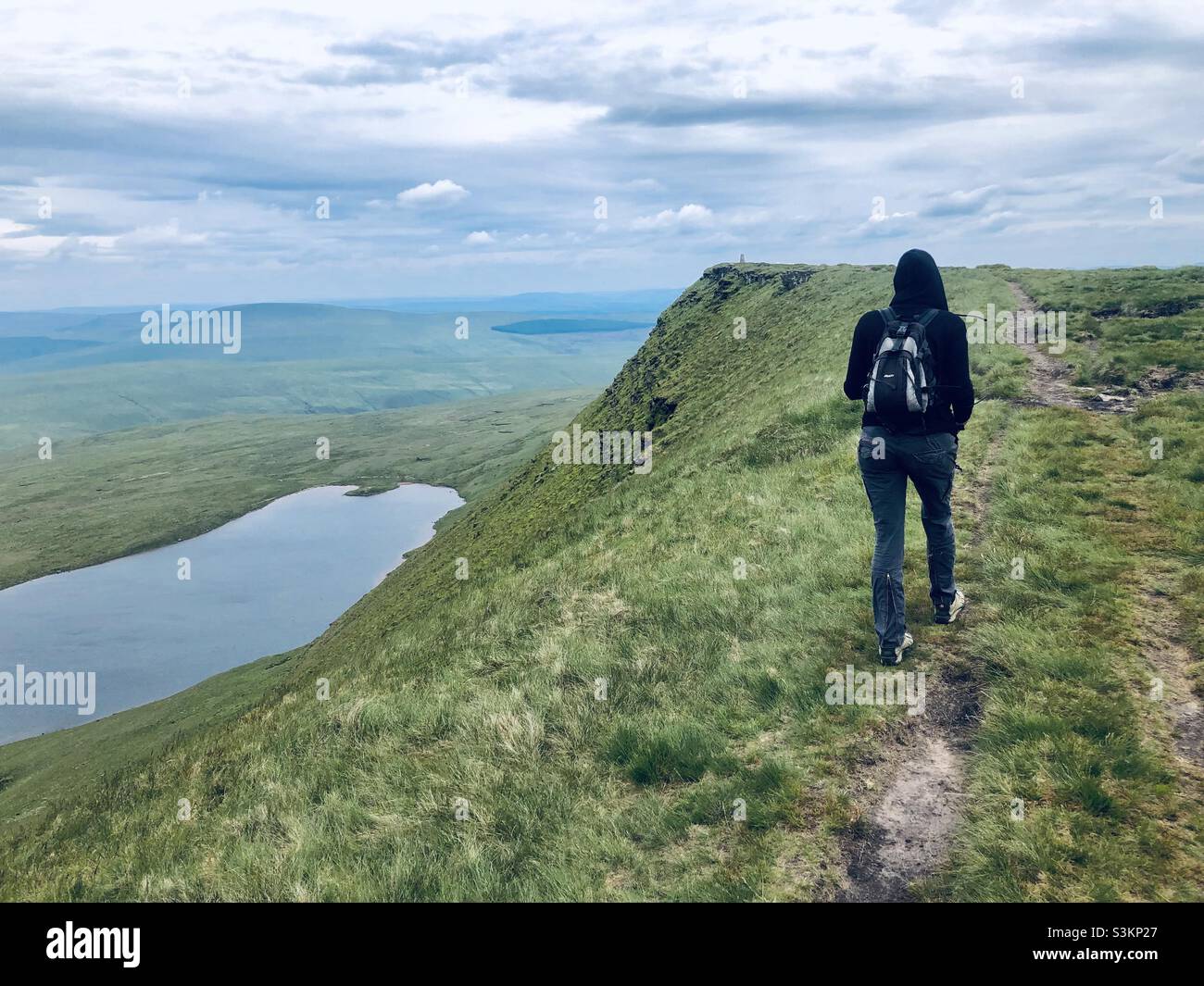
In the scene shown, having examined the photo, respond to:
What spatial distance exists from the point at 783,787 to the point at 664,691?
96.5 inches

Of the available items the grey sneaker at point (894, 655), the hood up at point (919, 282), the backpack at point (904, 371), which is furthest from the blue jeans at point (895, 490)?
the hood up at point (919, 282)

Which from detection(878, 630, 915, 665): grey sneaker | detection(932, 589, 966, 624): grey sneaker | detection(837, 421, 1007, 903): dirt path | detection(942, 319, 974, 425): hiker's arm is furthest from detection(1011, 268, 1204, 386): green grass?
detection(837, 421, 1007, 903): dirt path

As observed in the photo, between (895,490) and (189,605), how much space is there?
147m

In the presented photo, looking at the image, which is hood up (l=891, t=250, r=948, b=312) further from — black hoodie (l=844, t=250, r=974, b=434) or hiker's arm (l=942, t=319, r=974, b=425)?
hiker's arm (l=942, t=319, r=974, b=425)

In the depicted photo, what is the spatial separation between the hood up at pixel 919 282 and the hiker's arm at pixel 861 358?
0.44 m

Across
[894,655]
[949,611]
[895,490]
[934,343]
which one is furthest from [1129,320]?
[894,655]

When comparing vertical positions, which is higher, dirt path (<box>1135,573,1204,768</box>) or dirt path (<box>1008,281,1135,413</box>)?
dirt path (<box>1008,281,1135,413</box>)

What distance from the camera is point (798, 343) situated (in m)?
43.1

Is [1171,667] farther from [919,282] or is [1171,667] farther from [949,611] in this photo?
[919,282]

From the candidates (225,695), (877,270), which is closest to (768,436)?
(877,270)

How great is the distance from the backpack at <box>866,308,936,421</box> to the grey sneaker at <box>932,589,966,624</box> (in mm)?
2817

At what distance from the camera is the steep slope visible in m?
6.02

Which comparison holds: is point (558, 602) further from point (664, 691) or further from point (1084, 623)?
point (1084, 623)
